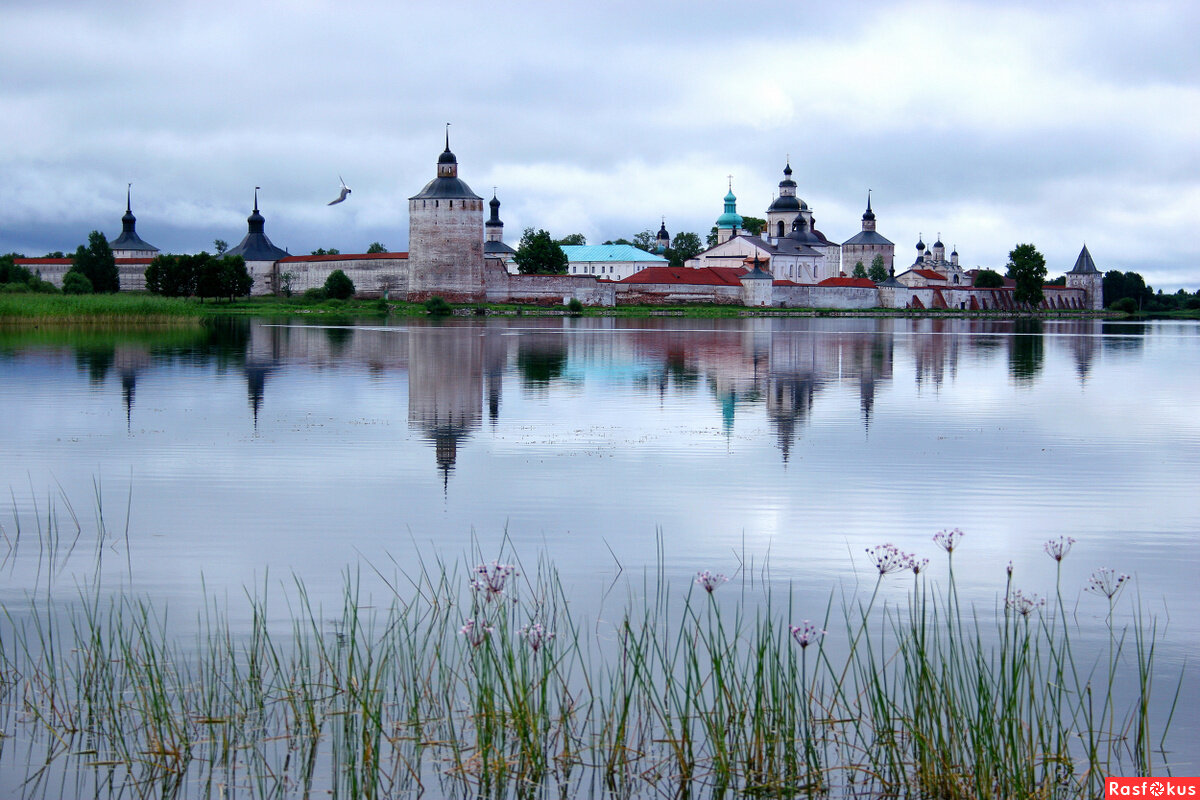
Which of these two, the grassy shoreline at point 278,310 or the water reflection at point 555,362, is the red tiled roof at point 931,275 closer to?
the grassy shoreline at point 278,310

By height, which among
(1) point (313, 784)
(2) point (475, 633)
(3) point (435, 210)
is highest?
(3) point (435, 210)

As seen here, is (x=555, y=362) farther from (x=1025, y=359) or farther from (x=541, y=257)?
(x=541, y=257)

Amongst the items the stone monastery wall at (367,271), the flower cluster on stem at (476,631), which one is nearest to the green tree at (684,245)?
the stone monastery wall at (367,271)

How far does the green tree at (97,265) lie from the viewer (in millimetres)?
55688

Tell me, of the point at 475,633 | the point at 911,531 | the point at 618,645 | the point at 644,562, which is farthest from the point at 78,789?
the point at 911,531

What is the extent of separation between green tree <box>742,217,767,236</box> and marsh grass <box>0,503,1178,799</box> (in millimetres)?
86516

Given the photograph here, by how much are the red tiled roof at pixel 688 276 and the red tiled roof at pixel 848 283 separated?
6.58 m

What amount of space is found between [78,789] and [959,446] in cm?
759

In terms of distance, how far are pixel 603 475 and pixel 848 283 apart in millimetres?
67708

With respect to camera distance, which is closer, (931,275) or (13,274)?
(13,274)

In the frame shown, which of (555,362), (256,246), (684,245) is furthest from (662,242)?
(555,362)

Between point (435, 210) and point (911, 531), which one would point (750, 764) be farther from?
point (435, 210)

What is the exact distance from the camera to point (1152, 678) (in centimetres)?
371

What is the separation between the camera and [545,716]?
10.2ft
